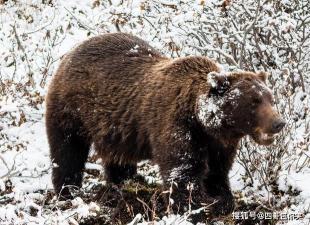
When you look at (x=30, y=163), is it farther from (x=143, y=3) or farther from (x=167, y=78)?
(x=143, y=3)

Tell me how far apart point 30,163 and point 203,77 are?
8.57 ft

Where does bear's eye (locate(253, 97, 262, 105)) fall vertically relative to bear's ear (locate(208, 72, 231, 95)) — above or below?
below

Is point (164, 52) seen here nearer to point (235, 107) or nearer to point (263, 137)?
point (235, 107)

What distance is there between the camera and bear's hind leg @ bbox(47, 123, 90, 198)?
632 centimetres

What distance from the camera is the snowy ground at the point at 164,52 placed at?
6117 millimetres

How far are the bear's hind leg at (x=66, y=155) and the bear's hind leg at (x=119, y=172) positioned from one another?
13.5 inches

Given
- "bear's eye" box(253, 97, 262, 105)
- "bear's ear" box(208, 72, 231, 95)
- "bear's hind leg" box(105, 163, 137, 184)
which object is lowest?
"bear's hind leg" box(105, 163, 137, 184)

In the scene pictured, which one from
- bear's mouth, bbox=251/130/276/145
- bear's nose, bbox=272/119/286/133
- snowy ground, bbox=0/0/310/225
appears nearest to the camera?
bear's nose, bbox=272/119/286/133

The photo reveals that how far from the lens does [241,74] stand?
17.5ft

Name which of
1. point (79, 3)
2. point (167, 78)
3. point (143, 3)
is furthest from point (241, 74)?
point (79, 3)

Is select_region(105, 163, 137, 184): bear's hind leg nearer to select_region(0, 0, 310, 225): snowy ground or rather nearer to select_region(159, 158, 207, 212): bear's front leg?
select_region(0, 0, 310, 225): snowy ground

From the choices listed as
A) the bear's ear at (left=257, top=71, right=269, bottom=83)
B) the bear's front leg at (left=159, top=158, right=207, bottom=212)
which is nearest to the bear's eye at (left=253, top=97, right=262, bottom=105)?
the bear's ear at (left=257, top=71, right=269, bottom=83)

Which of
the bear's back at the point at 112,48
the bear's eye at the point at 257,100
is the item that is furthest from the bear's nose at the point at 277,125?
the bear's back at the point at 112,48

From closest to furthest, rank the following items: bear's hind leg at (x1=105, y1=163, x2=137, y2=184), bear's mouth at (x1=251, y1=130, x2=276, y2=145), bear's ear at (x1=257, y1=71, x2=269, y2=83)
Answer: bear's mouth at (x1=251, y1=130, x2=276, y2=145) < bear's ear at (x1=257, y1=71, x2=269, y2=83) < bear's hind leg at (x1=105, y1=163, x2=137, y2=184)
